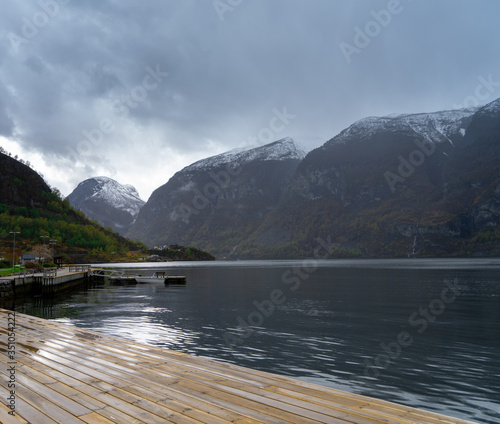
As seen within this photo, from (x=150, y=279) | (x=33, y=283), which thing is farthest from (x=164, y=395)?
(x=150, y=279)

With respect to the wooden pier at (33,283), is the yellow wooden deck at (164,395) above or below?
above

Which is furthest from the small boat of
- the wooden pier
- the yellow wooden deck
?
the yellow wooden deck

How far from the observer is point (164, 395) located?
7.56 m

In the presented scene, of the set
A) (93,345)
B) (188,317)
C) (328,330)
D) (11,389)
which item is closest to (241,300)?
(188,317)

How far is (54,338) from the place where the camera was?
1341 centimetres

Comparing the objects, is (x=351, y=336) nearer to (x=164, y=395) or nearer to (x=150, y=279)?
(x=164, y=395)

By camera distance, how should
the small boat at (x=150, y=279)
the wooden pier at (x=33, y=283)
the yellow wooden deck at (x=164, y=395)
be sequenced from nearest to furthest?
1. the yellow wooden deck at (x=164, y=395)
2. the wooden pier at (x=33, y=283)
3. the small boat at (x=150, y=279)

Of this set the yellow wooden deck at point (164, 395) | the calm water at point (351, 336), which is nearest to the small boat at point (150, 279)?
the calm water at point (351, 336)

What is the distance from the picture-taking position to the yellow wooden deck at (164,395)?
6.50 meters

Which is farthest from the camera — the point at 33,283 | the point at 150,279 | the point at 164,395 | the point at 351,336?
the point at 150,279

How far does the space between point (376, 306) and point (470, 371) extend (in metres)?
21.4

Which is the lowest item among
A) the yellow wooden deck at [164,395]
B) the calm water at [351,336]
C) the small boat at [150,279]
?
the small boat at [150,279]

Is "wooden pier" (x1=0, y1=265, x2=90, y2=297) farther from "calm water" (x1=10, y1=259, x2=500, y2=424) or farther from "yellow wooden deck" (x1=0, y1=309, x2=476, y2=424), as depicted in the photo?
"yellow wooden deck" (x1=0, y1=309, x2=476, y2=424)

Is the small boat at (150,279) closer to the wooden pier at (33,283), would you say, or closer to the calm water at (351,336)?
the wooden pier at (33,283)
